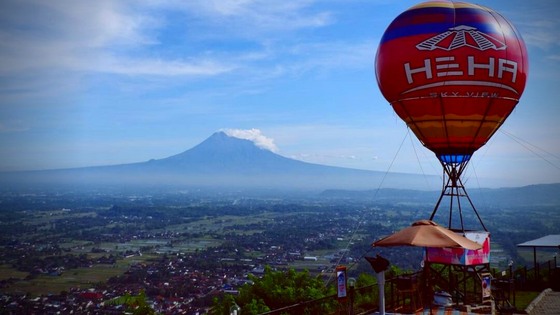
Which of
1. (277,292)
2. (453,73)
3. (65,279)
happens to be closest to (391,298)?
(277,292)

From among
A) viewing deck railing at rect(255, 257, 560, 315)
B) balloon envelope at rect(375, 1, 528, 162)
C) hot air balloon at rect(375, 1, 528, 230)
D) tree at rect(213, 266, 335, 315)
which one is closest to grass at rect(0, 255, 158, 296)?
tree at rect(213, 266, 335, 315)

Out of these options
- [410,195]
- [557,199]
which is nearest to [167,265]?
[557,199]

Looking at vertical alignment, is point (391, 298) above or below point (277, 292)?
above

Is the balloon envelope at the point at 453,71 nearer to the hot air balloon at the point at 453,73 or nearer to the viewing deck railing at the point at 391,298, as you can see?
the hot air balloon at the point at 453,73

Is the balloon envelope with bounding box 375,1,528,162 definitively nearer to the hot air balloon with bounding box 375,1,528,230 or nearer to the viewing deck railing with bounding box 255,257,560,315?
the hot air balloon with bounding box 375,1,528,230

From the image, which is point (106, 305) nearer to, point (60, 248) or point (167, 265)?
point (167, 265)

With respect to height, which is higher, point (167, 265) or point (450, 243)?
point (450, 243)

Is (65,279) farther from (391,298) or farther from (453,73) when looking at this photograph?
(453,73)
